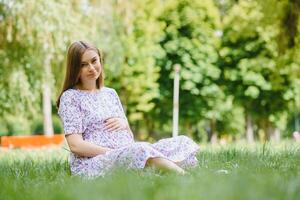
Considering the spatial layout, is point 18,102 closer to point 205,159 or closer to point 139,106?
point 139,106

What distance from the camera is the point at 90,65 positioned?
550 centimetres

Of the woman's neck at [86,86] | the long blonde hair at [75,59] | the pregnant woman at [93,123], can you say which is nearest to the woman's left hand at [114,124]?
the pregnant woman at [93,123]

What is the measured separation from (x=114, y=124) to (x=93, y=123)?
0.20 meters

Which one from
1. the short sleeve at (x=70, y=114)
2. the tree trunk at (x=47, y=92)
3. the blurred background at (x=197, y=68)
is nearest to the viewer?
the short sleeve at (x=70, y=114)

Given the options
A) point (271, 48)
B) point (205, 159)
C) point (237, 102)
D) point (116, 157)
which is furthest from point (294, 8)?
point (237, 102)

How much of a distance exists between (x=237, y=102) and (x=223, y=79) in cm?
129

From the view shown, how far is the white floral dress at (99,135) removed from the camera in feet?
17.0

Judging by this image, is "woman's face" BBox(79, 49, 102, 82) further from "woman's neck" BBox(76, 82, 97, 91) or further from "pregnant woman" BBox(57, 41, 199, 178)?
"woman's neck" BBox(76, 82, 97, 91)

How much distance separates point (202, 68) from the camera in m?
27.8

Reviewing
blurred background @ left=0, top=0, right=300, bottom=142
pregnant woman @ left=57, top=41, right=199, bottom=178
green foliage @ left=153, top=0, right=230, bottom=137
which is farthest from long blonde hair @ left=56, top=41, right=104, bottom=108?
green foliage @ left=153, top=0, right=230, bottom=137

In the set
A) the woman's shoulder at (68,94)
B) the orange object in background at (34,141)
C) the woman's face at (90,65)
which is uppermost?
the woman's face at (90,65)

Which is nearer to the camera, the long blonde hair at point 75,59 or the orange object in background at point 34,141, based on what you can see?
the long blonde hair at point 75,59

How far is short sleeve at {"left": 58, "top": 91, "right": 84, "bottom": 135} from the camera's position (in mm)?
5363

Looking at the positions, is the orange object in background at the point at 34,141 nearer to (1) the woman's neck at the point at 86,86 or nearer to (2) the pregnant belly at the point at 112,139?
(1) the woman's neck at the point at 86,86
